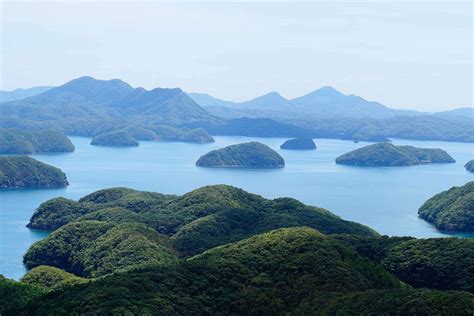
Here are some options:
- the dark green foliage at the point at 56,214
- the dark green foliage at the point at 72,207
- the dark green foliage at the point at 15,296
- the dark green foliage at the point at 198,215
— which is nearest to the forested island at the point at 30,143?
the dark green foliage at the point at 198,215

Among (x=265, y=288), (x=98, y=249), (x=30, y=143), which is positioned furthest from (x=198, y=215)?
(x=30, y=143)

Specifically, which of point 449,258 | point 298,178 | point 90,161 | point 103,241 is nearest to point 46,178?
point 90,161

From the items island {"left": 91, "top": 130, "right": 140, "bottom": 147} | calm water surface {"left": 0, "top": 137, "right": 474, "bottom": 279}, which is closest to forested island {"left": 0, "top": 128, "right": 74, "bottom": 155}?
calm water surface {"left": 0, "top": 137, "right": 474, "bottom": 279}

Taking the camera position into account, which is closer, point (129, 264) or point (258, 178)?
point (129, 264)

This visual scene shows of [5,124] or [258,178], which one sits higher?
[5,124]

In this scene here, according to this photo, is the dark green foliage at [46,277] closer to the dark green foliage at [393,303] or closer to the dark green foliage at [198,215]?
the dark green foliage at [198,215]

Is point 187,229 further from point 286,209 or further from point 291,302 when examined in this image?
point 291,302
